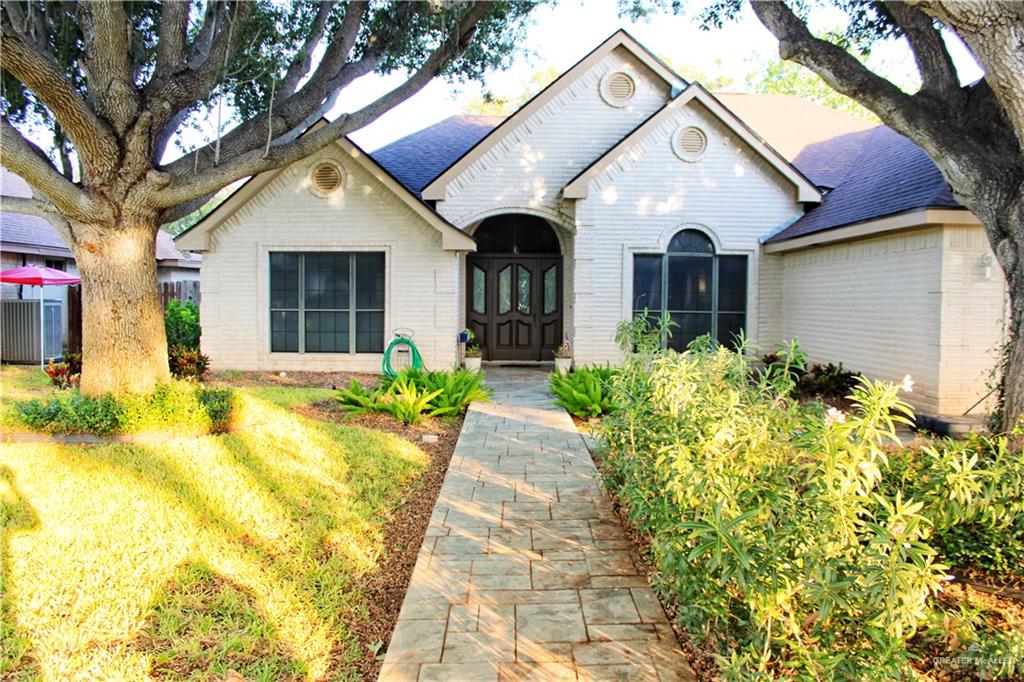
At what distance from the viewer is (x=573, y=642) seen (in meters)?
3.79

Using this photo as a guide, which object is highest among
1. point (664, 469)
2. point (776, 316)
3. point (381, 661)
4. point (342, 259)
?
point (342, 259)

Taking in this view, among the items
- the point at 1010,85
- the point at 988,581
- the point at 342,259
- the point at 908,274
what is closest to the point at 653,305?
the point at 908,274

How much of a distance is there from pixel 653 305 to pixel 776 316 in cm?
261

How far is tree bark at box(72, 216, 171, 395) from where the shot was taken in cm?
855

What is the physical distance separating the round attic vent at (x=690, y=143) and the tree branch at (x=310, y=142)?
4.65 m

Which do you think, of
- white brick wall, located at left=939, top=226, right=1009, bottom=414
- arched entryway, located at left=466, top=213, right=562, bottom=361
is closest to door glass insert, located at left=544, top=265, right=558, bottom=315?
arched entryway, located at left=466, top=213, right=562, bottom=361

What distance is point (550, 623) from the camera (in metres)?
4.00

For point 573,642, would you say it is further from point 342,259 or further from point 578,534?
point 342,259

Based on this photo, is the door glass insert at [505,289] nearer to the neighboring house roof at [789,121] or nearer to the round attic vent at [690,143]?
the round attic vent at [690,143]

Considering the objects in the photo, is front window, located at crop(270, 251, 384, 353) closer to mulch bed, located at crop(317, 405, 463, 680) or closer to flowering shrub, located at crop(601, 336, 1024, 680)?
mulch bed, located at crop(317, 405, 463, 680)

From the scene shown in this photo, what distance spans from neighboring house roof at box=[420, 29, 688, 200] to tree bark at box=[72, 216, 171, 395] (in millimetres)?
6972

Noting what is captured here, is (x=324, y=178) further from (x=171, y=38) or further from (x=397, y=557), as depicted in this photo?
(x=397, y=557)

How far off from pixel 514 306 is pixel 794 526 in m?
14.0

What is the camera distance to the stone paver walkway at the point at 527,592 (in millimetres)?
3566
